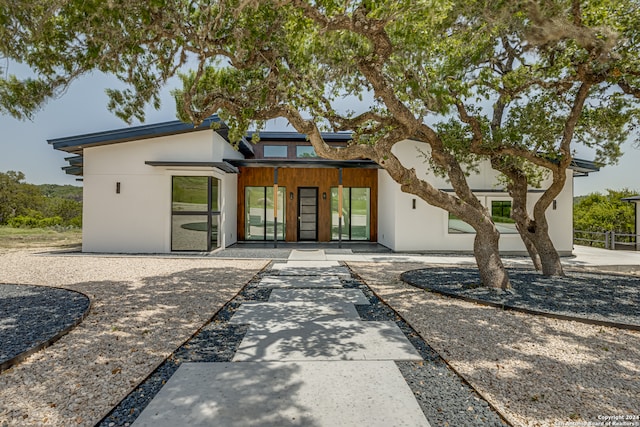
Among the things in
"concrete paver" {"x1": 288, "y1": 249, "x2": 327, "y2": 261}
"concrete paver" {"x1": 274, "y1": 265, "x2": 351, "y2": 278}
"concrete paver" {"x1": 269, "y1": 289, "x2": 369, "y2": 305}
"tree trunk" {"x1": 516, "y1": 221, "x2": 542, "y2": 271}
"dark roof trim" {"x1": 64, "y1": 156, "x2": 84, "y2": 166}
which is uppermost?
"dark roof trim" {"x1": 64, "y1": 156, "x2": 84, "y2": 166}

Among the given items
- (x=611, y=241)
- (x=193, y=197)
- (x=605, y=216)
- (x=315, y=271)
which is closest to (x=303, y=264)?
A: (x=315, y=271)

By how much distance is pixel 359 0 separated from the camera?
4543 mm

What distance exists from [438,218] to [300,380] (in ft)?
31.7

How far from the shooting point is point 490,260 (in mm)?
5801

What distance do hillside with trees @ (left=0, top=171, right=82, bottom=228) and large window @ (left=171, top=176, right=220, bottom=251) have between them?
1346 cm

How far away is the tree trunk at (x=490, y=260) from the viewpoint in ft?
18.9

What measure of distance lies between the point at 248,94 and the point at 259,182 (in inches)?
324

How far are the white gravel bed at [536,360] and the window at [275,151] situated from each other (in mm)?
11904

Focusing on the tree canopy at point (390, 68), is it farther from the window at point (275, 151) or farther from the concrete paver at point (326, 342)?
the window at point (275, 151)

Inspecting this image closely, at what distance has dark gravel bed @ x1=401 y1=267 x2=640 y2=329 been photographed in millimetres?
4493

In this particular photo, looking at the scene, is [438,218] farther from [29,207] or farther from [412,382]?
[29,207]

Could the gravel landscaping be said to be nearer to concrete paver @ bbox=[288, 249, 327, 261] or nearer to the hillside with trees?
concrete paver @ bbox=[288, 249, 327, 261]

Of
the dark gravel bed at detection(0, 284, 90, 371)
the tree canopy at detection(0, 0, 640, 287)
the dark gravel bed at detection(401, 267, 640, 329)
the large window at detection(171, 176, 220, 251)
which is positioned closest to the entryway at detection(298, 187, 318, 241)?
the large window at detection(171, 176, 220, 251)

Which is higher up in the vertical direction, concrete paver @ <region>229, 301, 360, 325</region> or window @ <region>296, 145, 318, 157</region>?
window @ <region>296, 145, 318, 157</region>
